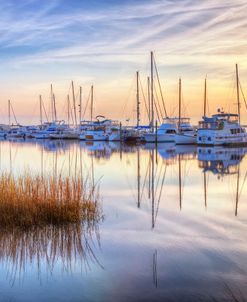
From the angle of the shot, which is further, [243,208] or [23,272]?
[243,208]

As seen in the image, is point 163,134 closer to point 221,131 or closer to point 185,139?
point 185,139

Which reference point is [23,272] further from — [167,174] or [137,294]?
[167,174]

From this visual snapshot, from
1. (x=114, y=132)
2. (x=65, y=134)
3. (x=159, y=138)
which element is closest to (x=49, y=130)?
(x=65, y=134)

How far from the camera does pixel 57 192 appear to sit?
11977mm

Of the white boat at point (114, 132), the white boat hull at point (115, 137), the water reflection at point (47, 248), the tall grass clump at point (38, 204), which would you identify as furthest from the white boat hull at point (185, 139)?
the water reflection at point (47, 248)

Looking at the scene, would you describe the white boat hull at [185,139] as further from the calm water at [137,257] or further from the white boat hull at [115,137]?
the calm water at [137,257]

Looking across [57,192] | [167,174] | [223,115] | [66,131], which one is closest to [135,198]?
[57,192]

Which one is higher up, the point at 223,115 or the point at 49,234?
the point at 223,115

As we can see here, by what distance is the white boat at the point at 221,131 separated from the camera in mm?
57500

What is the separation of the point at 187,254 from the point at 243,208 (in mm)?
6279

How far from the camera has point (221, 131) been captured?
189 feet

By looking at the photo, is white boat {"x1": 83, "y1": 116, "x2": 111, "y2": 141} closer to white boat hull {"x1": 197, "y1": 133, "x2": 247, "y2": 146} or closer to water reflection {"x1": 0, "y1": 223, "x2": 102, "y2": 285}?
white boat hull {"x1": 197, "y1": 133, "x2": 247, "y2": 146}

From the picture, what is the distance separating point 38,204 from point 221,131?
48.3 m

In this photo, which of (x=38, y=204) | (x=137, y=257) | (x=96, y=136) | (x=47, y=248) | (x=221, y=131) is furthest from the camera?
(x=96, y=136)
